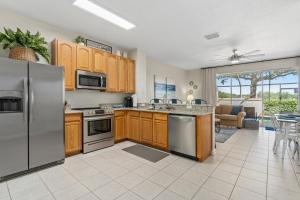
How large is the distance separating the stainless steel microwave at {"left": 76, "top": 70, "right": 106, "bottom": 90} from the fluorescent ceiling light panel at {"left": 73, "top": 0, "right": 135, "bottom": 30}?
130 centimetres

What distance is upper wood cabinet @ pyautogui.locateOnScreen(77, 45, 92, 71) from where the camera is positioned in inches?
137

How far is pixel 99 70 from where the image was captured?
12.7 feet

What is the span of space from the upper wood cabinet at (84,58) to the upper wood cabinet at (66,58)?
0.11 meters

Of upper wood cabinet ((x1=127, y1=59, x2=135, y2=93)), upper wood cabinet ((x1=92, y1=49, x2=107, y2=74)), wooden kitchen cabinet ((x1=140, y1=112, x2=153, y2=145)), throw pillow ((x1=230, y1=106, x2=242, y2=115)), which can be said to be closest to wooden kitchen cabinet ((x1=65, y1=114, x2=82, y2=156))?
upper wood cabinet ((x1=92, y1=49, x2=107, y2=74))

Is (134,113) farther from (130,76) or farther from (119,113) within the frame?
(130,76)

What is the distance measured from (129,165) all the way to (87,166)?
2.37 feet

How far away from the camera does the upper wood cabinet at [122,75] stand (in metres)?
4.35

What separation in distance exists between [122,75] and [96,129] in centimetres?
171

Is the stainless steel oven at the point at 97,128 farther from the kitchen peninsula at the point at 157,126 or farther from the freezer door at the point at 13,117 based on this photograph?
the freezer door at the point at 13,117

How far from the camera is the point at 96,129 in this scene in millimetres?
3523

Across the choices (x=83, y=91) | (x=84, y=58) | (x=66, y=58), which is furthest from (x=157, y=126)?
(x=66, y=58)

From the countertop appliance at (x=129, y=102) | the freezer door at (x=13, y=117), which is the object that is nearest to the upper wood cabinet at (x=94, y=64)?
the countertop appliance at (x=129, y=102)

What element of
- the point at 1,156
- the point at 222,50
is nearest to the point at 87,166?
the point at 1,156

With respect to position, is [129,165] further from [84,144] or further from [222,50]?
[222,50]
